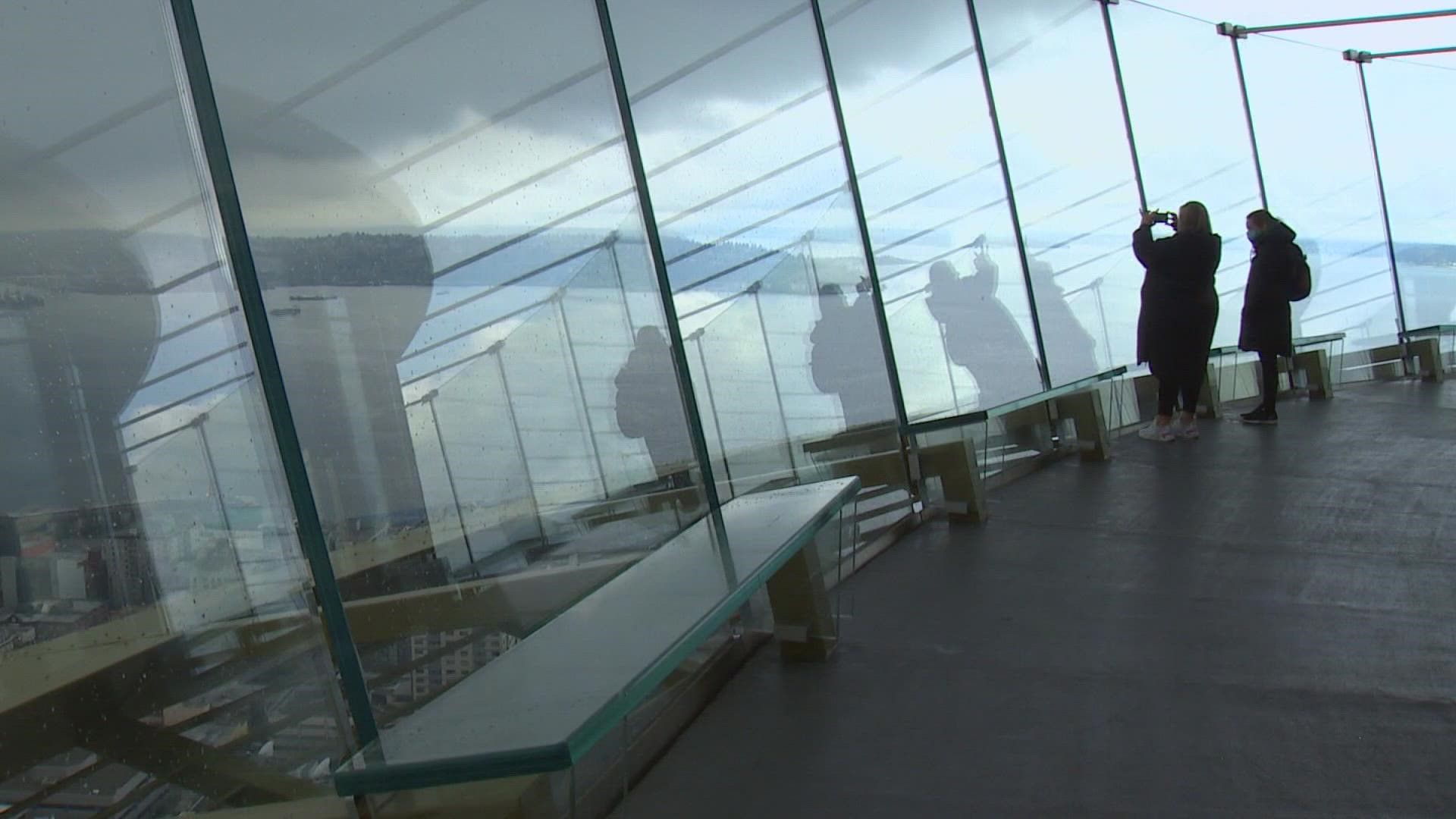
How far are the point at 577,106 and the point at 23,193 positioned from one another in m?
2.12

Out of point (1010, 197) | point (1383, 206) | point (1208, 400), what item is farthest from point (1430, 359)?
point (1010, 197)

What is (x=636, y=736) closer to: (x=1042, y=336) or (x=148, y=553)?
(x=148, y=553)

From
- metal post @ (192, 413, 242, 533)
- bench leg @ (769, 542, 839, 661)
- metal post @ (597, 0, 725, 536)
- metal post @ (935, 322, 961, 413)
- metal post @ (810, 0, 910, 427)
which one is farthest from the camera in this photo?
metal post @ (935, 322, 961, 413)

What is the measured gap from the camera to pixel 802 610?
352 cm

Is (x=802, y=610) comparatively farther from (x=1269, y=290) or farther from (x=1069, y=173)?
(x=1269, y=290)

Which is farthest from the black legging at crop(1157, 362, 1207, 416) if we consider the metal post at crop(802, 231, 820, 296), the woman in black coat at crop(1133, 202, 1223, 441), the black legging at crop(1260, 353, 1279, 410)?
the metal post at crop(802, 231, 820, 296)

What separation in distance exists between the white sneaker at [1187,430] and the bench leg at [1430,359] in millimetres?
4407

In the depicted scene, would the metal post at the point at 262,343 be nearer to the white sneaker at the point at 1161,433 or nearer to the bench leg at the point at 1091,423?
the bench leg at the point at 1091,423

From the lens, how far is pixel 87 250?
1.76m

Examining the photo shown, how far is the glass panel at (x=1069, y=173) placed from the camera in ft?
25.7

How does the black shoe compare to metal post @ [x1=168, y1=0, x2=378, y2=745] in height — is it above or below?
below

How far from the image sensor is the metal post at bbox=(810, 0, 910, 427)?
5602 millimetres

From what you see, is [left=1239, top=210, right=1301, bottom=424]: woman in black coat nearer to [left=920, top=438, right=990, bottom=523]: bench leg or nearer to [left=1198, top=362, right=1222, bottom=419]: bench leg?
[left=1198, top=362, right=1222, bottom=419]: bench leg

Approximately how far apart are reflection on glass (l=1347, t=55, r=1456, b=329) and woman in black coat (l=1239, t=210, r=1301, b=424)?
492 centimetres
